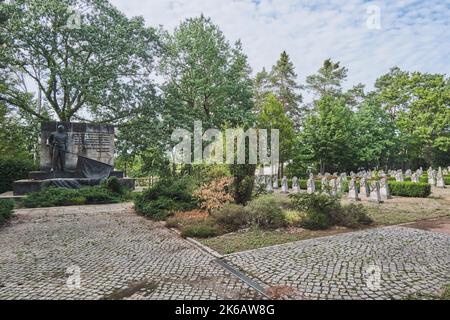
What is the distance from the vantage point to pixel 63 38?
17688mm

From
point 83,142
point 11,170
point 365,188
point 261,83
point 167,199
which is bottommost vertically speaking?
point 167,199

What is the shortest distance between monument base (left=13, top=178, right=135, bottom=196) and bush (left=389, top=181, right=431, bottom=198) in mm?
16189

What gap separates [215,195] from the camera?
9516mm

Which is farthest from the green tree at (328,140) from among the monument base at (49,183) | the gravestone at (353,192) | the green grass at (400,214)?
the monument base at (49,183)

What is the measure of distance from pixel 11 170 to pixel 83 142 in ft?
17.0

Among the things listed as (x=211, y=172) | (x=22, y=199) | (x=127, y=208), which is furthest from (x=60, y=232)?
(x=22, y=199)

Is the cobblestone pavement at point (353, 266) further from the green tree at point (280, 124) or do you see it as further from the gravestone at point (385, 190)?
the green tree at point (280, 124)

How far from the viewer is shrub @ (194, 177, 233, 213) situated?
9.48 m

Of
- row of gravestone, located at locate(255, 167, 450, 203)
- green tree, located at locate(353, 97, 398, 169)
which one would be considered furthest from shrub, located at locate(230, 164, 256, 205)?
green tree, located at locate(353, 97, 398, 169)

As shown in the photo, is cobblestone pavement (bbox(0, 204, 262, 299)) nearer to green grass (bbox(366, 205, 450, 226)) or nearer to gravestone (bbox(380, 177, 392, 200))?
green grass (bbox(366, 205, 450, 226))

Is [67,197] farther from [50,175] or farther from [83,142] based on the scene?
[83,142]

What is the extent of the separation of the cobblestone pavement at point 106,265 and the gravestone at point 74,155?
718 cm
